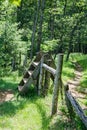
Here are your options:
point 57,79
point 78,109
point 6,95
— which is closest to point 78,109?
point 78,109

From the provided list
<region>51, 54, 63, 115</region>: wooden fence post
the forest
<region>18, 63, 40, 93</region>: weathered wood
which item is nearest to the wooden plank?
the forest

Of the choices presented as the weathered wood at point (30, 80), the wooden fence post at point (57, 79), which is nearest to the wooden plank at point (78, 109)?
the wooden fence post at point (57, 79)

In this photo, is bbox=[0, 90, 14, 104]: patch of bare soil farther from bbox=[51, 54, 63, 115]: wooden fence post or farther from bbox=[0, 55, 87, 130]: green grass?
bbox=[51, 54, 63, 115]: wooden fence post

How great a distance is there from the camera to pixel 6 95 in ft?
38.3

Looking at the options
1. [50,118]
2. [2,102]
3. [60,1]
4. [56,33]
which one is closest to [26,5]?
[60,1]

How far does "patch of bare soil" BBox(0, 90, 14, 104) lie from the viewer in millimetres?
10946

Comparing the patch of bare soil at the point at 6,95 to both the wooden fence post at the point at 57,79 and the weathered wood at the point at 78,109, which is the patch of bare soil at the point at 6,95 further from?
the weathered wood at the point at 78,109

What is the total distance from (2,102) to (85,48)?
171 ft

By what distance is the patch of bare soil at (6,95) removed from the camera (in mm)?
10946

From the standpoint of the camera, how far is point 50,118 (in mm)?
8445

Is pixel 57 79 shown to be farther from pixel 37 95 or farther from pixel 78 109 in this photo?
pixel 37 95

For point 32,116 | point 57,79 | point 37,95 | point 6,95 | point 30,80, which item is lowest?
point 6,95

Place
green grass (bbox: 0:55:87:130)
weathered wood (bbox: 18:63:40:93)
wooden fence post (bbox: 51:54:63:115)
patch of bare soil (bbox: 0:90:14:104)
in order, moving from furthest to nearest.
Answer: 1. weathered wood (bbox: 18:63:40:93)
2. patch of bare soil (bbox: 0:90:14:104)
3. wooden fence post (bbox: 51:54:63:115)
4. green grass (bbox: 0:55:87:130)

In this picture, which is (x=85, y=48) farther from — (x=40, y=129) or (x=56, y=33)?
(x=40, y=129)
